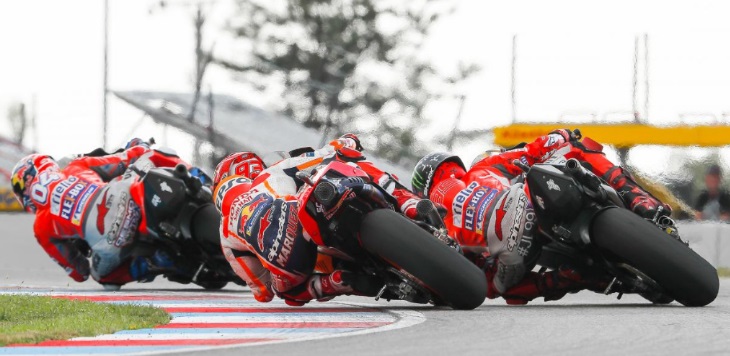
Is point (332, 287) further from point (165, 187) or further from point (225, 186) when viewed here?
point (165, 187)

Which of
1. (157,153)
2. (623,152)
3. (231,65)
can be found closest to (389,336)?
(157,153)

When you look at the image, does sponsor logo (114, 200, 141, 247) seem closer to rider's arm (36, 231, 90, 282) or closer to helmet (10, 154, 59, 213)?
rider's arm (36, 231, 90, 282)

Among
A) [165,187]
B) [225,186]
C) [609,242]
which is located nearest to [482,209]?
[609,242]

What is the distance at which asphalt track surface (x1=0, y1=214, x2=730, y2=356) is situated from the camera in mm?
5484

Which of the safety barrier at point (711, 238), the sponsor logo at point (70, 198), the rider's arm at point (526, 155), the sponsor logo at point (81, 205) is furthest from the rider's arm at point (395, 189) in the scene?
the safety barrier at point (711, 238)

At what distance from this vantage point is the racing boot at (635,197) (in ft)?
27.5

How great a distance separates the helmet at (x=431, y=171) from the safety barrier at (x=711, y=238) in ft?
23.3

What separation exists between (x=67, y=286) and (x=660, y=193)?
7.60 m

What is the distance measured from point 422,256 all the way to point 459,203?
6.11ft

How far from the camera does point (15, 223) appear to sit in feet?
54.1

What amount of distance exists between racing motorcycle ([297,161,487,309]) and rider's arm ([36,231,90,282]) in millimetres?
4233

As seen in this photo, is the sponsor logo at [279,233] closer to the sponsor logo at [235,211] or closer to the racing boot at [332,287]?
the racing boot at [332,287]

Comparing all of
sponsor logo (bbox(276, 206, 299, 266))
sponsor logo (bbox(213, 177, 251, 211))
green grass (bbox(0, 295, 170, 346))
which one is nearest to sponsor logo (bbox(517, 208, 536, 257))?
sponsor logo (bbox(276, 206, 299, 266))

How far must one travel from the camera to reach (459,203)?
→ 30.3ft
